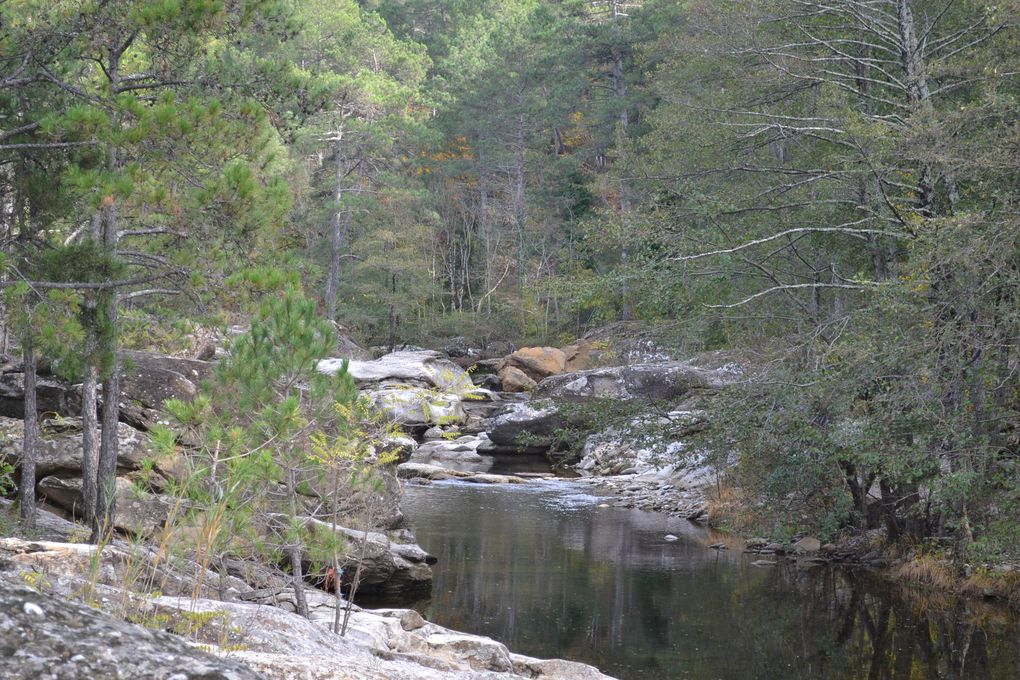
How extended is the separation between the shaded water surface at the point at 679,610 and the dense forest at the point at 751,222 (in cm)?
116

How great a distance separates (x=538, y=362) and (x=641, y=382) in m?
10.6

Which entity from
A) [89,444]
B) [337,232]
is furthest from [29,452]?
[337,232]

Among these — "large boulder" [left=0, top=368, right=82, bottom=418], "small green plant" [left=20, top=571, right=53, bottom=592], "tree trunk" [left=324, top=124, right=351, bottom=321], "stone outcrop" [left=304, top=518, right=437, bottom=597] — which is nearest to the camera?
"small green plant" [left=20, top=571, right=53, bottom=592]

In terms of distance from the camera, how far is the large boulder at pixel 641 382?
54.5 feet

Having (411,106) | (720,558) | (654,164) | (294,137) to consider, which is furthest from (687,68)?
(411,106)

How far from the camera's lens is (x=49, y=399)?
12.5m

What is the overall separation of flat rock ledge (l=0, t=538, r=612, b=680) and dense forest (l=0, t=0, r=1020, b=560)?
196 centimetres

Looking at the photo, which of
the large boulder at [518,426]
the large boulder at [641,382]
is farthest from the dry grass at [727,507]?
the large boulder at [518,426]

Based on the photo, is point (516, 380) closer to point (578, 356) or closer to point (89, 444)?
point (578, 356)

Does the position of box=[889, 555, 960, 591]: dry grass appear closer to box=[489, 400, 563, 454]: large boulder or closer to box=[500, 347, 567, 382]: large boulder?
box=[489, 400, 563, 454]: large boulder

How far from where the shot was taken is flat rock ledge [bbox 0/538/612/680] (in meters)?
2.56

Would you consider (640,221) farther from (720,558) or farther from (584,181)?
(584,181)

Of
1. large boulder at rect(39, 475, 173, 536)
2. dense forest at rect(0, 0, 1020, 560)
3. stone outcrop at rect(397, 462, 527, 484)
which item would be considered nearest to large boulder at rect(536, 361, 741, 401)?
dense forest at rect(0, 0, 1020, 560)

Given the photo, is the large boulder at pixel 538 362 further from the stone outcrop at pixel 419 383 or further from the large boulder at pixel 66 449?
the large boulder at pixel 66 449
